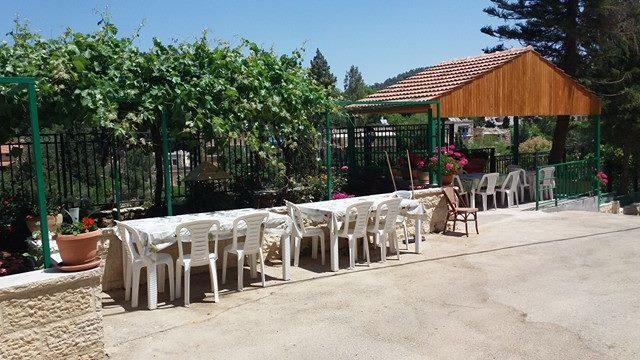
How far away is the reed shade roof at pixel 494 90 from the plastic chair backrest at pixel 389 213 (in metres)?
3.29

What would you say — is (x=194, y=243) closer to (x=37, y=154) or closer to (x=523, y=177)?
(x=37, y=154)

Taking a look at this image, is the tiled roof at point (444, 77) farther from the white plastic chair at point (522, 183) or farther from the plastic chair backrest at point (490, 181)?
the white plastic chair at point (522, 183)

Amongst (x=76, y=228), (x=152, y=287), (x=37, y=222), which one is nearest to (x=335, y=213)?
(x=152, y=287)

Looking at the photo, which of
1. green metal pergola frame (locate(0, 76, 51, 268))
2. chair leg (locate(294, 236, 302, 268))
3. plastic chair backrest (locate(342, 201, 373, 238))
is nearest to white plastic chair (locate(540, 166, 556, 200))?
plastic chair backrest (locate(342, 201, 373, 238))

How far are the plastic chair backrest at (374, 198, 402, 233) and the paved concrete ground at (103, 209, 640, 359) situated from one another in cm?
56

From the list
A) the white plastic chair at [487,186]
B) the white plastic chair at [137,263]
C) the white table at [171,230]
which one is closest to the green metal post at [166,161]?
the white table at [171,230]

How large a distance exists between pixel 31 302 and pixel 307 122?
5217mm

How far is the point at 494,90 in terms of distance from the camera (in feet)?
39.0

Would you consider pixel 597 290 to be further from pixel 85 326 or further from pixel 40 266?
pixel 40 266

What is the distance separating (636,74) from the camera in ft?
55.9

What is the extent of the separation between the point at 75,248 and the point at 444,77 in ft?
31.2

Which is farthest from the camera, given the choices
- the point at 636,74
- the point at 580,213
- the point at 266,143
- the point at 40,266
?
the point at 636,74

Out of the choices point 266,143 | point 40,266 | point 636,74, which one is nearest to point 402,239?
point 266,143

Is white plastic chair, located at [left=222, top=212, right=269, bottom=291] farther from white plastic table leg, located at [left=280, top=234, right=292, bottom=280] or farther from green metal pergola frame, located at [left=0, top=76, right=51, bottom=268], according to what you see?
green metal pergola frame, located at [left=0, top=76, right=51, bottom=268]
